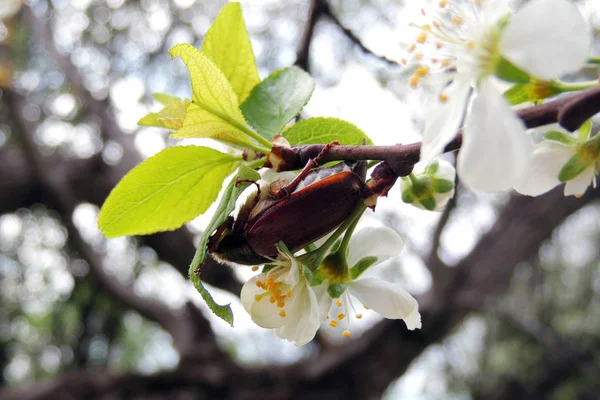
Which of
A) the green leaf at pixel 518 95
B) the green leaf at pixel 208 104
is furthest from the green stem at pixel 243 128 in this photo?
the green leaf at pixel 518 95

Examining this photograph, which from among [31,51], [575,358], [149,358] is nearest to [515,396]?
[575,358]

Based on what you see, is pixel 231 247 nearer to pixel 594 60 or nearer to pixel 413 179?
pixel 413 179

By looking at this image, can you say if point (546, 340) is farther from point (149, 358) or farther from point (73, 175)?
point (149, 358)

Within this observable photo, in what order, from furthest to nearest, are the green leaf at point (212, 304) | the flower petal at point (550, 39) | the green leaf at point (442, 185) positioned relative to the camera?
the green leaf at point (442, 185), the green leaf at point (212, 304), the flower petal at point (550, 39)

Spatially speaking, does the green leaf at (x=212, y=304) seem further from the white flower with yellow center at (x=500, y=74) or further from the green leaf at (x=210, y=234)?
the white flower with yellow center at (x=500, y=74)

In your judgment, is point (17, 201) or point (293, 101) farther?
point (17, 201)

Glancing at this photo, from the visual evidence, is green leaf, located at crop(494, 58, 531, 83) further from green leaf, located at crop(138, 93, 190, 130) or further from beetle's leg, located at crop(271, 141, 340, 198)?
green leaf, located at crop(138, 93, 190, 130)
